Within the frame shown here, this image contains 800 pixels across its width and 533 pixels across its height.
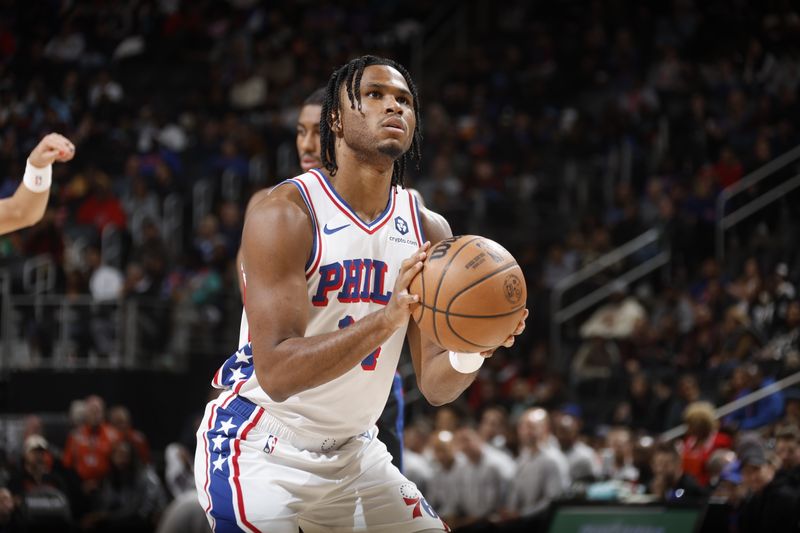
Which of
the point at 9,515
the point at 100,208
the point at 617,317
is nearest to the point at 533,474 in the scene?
the point at 617,317

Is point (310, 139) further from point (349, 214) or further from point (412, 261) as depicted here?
point (412, 261)

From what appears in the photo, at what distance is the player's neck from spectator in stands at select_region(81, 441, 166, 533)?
23.1ft

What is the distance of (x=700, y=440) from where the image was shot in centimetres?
938

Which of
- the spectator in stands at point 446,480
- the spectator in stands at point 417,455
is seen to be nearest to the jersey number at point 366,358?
the spectator in stands at point 417,455

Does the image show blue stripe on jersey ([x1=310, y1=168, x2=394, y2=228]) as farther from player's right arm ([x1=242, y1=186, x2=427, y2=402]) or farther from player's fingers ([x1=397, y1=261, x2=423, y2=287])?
player's fingers ([x1=397, y1=261, x2=423, y2=287])

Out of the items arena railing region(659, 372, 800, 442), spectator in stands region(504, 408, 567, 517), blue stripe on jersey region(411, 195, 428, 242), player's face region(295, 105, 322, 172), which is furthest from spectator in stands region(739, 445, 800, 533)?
blue stripe on jersey region(411, 195, 428, 242)

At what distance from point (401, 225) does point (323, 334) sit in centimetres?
64

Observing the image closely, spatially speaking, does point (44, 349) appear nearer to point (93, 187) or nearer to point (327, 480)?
point (93, 187)

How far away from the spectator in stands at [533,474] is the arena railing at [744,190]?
329cm

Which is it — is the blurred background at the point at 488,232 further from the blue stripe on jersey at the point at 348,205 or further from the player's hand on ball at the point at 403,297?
the player's hand on ball at the point at 403,297

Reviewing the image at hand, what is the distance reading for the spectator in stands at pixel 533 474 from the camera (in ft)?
33.8

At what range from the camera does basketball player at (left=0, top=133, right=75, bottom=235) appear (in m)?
4.89

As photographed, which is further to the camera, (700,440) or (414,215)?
(700,440)

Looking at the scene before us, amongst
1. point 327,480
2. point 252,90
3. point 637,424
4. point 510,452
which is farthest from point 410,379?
point 327,480
